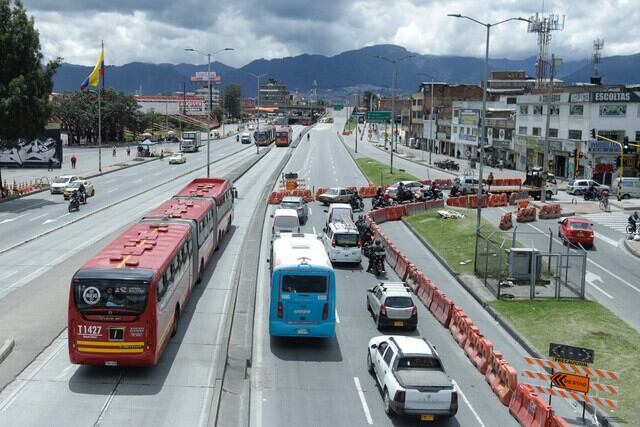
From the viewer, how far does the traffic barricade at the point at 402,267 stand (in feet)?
101

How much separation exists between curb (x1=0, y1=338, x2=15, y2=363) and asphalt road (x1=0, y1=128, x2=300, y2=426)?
167 millimetres

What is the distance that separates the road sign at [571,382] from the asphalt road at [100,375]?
7.75 m

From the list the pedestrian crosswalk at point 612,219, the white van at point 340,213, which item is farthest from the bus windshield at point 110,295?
the pedestrian crosswalk at point 612,219

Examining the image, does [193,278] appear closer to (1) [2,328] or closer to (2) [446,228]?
(1) [2,328]

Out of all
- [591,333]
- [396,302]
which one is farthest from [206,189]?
[591,333]

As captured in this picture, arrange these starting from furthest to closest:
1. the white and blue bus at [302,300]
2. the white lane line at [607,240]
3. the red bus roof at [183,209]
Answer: the white lane line at [607,240] < the red bus roof at [183,209] < the white and blue bus at [302,300]

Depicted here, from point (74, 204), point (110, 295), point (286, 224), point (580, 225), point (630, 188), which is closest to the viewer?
point (110, 295)

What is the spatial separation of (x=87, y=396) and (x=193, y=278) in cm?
949

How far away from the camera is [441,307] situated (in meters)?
25.0

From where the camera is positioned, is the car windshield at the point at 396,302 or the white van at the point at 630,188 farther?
the white van at the point at 630,188

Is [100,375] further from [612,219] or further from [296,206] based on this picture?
[612,219]

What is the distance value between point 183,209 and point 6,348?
11179mm

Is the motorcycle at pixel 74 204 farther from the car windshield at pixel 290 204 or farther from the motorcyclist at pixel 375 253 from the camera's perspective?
the motorcyclist at pixel 375 253

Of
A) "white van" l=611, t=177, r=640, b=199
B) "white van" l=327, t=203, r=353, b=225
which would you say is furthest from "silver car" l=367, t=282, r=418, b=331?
"white van" l=611, t=177, r=640, b=199
